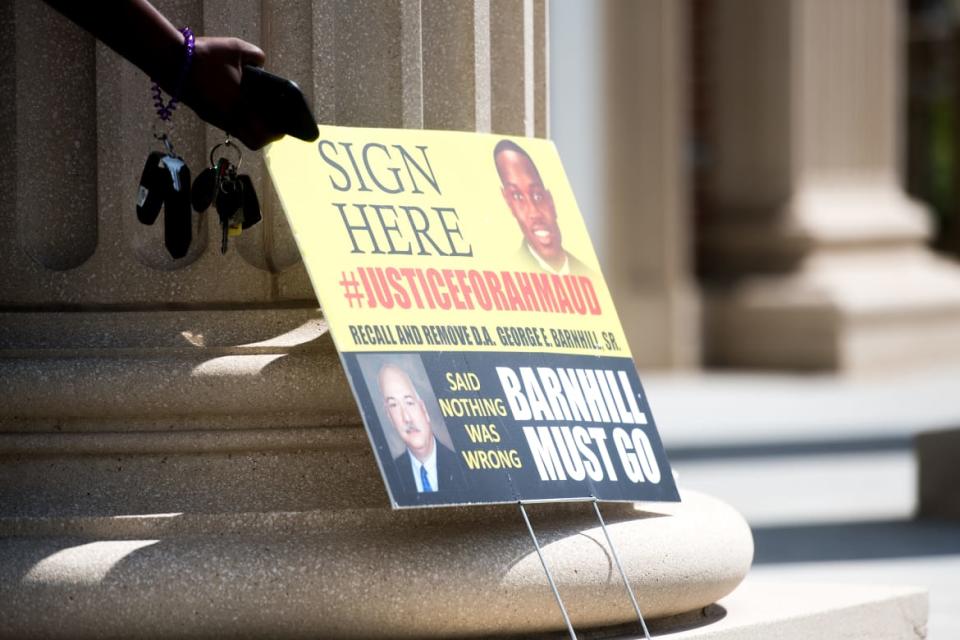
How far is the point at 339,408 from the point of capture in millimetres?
4309

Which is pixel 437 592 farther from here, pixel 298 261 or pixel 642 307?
pixel 642 307

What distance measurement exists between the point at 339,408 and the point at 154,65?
97cm

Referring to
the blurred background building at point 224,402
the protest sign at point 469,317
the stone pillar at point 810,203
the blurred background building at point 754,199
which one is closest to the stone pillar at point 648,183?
the blurred background building at point 754,199

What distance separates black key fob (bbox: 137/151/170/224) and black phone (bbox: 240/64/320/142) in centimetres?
28

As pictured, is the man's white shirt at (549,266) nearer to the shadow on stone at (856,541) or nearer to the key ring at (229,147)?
the key ring at (229,147)

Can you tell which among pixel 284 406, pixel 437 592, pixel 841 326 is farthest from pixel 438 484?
pixel 841 326

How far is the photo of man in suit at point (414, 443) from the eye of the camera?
3.87 m

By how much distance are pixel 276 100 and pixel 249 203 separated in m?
0.35

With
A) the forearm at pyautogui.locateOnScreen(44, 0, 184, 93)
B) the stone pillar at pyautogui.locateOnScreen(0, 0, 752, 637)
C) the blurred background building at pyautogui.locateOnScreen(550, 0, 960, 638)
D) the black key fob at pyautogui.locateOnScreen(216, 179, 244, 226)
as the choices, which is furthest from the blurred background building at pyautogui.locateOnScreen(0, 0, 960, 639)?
the blurred background building at pyautogui.locateOnScreen(550, 0, 960, 638)

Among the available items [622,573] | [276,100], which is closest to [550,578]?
[622,573]

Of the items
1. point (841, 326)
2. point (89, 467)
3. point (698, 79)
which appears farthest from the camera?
point (698, 79)

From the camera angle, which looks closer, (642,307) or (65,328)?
(65,328)

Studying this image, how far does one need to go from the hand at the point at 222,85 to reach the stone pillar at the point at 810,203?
13.2 metres

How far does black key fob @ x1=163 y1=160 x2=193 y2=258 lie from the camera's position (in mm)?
4004
